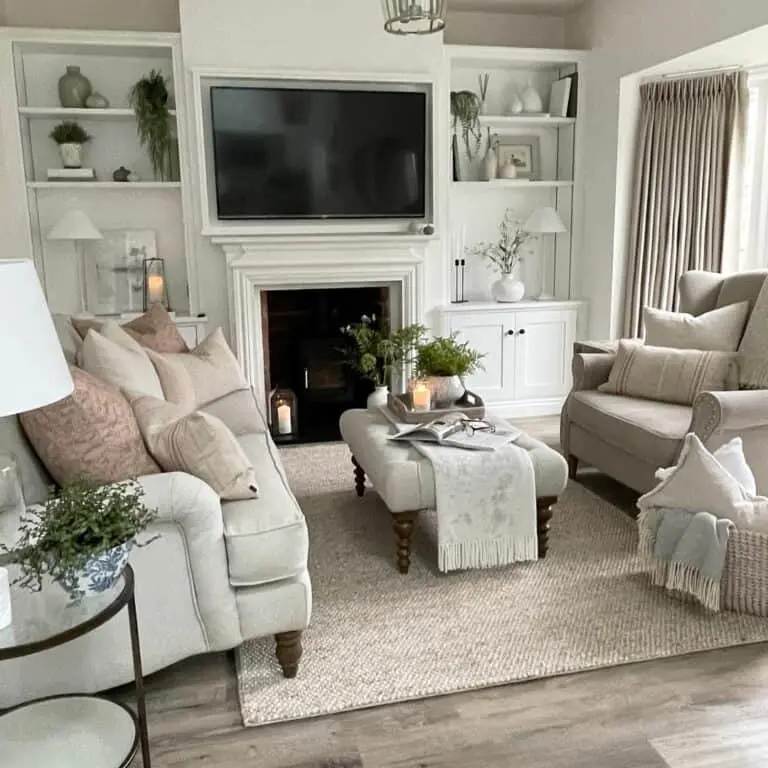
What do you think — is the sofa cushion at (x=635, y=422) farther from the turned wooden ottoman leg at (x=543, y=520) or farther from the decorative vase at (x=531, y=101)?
the decorative vase at (x=531, y=101)

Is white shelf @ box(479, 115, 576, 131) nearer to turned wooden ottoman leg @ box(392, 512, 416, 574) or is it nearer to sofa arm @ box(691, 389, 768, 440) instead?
sofa arm @ box(691, 389, 768, 440)

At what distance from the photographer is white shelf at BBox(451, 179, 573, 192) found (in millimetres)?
5047

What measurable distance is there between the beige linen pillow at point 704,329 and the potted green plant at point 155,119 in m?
→ 3.11

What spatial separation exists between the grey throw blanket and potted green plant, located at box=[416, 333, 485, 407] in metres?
1.02

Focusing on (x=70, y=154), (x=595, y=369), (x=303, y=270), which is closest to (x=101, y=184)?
(x=70, y=154)

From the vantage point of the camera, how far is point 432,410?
128 inches

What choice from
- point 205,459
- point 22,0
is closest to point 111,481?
point 205,459

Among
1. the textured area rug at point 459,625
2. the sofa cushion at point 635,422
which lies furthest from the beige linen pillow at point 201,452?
the sofa cushion at point 635,422

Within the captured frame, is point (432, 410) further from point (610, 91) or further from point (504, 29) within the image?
point (504, 29)

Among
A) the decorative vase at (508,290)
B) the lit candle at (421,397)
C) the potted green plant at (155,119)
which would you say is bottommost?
the lit candle at (421,397)

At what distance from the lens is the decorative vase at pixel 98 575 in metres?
1.65

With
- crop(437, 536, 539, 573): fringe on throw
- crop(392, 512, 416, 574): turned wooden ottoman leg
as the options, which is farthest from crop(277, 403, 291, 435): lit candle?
crop(437, 536, 539, 573): fringe on throw

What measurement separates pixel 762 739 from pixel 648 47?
3.96 meters

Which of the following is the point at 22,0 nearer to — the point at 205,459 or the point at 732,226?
the point at 205,459
